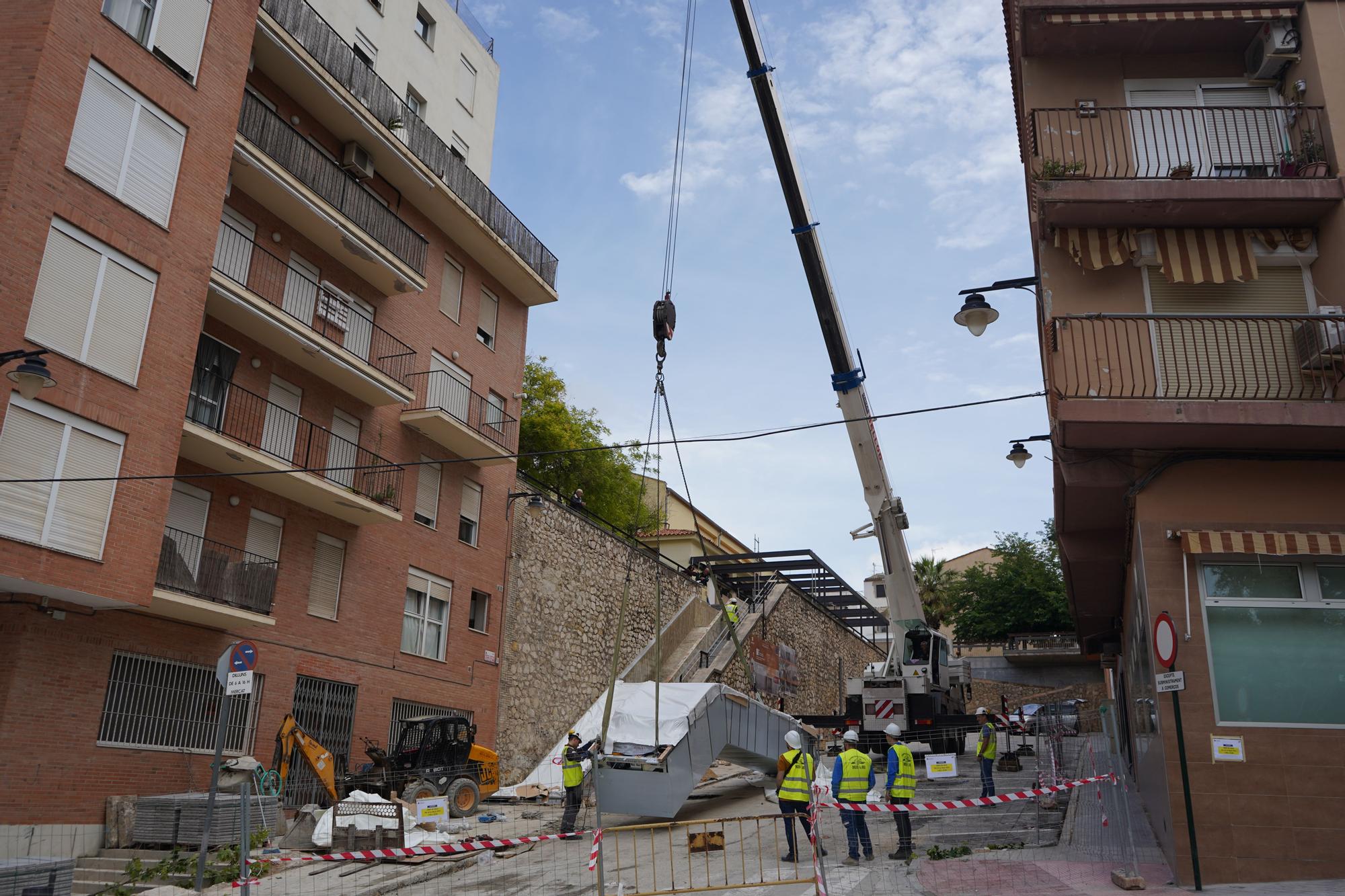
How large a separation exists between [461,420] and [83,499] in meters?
9.57

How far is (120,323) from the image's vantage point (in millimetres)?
14414

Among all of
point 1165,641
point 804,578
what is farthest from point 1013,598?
point 1165,641

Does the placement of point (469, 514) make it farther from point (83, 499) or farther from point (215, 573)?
point (83, 499)

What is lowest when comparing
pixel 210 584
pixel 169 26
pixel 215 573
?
pixel 210 584

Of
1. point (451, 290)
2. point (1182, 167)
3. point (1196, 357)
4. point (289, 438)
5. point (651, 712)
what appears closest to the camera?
point (1196, 357)

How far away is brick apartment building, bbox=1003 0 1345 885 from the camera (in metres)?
9.81

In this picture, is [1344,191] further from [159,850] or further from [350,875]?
[159,850]

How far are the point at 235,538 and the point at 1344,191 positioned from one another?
16.6m

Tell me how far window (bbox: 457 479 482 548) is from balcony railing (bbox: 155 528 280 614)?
643 cm

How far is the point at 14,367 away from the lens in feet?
41.9

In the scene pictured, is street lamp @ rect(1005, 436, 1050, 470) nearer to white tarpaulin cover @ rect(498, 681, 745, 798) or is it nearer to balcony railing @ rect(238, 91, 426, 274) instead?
white tarpaulin cover @ rect(498, 681, 745, 798)

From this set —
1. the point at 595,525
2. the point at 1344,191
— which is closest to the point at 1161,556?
the point at 1344,191

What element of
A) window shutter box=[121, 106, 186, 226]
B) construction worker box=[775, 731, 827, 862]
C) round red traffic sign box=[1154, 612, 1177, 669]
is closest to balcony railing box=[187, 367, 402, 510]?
window shutter box=[121, 106, 186, 226]

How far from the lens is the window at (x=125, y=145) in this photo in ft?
47.0
